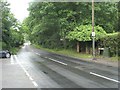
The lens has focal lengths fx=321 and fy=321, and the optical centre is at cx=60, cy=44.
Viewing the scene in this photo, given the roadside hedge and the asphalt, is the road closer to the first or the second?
the asphalt

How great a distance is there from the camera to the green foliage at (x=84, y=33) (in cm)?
4181

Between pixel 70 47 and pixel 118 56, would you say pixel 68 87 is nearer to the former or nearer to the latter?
pixel 118 56

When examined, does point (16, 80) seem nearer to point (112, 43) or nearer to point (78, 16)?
point (112, 43)

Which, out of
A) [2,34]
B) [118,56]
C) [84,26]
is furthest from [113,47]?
[2,34]

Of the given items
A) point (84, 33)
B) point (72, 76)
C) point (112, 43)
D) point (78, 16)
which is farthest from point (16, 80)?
point (78, 16)

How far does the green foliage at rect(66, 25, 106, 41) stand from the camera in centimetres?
4181

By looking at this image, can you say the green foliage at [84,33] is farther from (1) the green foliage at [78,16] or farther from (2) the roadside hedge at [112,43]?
(2) the roadside hedge at [112,43]

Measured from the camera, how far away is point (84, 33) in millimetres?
42094

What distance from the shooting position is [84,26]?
43469 mm

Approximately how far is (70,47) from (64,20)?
914cm

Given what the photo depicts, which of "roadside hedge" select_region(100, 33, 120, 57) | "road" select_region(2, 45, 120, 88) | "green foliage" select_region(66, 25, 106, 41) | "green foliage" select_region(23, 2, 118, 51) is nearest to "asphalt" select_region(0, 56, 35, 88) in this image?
"road" select_region(2, 45, 120, 88)

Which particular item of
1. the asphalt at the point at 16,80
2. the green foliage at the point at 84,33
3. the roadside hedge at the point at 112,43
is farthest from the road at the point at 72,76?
the green foliage at the point at 84,33

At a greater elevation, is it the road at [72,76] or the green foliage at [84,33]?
the green foliage at [84,33]

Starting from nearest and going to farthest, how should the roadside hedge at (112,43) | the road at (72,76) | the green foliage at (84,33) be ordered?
the road at (72,76)
the roadside hedge at (112,43)
the green foliage at (84,33)
